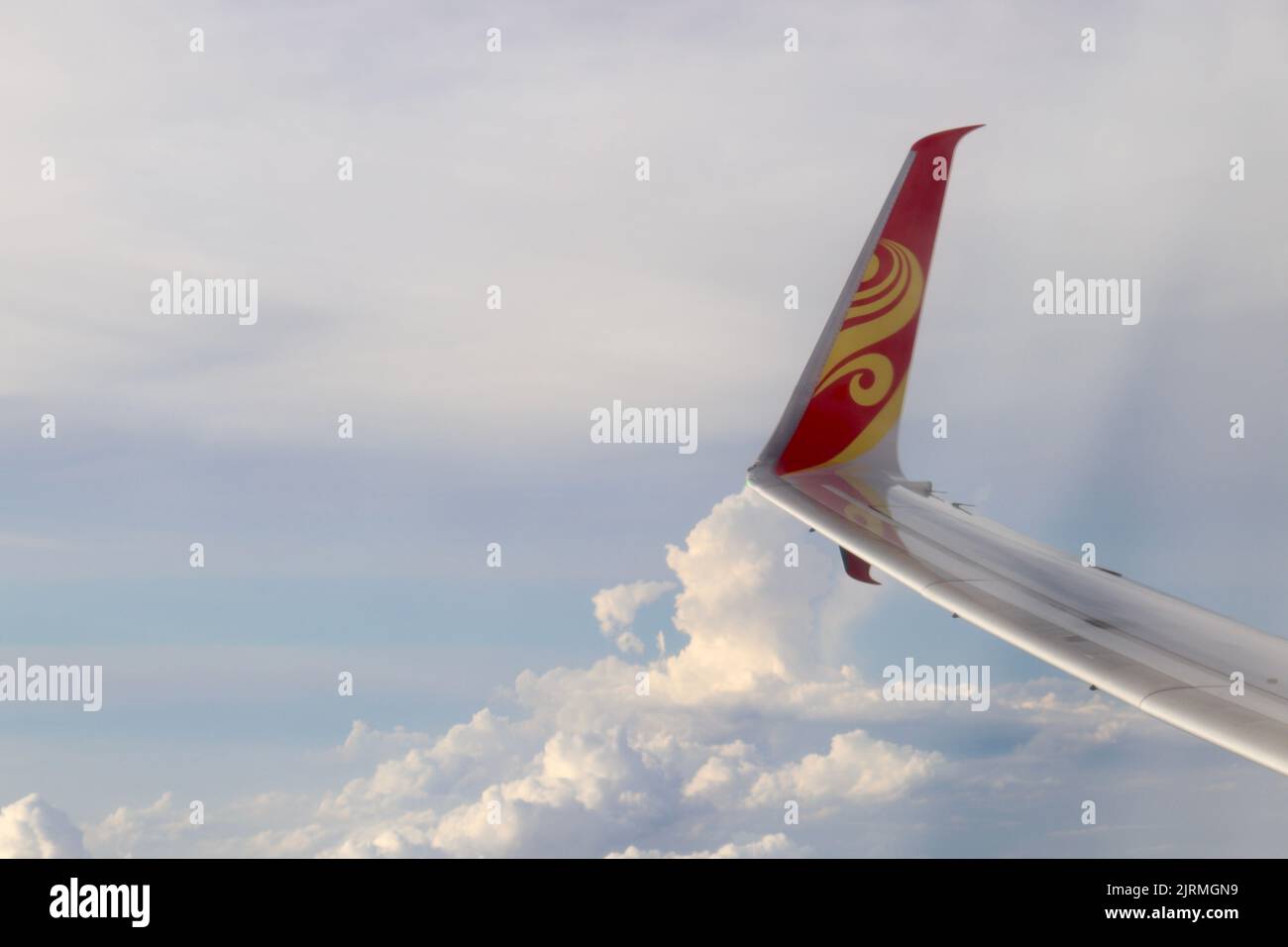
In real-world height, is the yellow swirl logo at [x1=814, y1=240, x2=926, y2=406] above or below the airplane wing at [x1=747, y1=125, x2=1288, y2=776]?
above

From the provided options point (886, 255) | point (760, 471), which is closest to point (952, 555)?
point (760, 471)

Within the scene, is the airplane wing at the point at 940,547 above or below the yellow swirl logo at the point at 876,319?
below

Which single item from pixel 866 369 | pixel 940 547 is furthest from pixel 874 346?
pixel 940 547

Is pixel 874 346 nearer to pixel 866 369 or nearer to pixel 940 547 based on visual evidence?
pixel 866 369

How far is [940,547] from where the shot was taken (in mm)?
14820

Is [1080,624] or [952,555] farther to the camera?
[952,555]

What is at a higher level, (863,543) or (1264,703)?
(863,543)

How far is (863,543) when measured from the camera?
47.6 feet

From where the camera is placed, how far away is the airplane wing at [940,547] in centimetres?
940

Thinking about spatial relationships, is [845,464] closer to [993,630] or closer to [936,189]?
[936,189]

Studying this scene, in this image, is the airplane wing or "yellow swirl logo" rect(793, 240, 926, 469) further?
"yellow swirl logo" rect(793, 240, 926, 469)

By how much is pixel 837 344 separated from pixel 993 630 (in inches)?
323

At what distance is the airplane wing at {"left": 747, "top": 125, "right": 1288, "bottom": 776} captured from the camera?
370 inches

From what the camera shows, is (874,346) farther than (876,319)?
Yes
